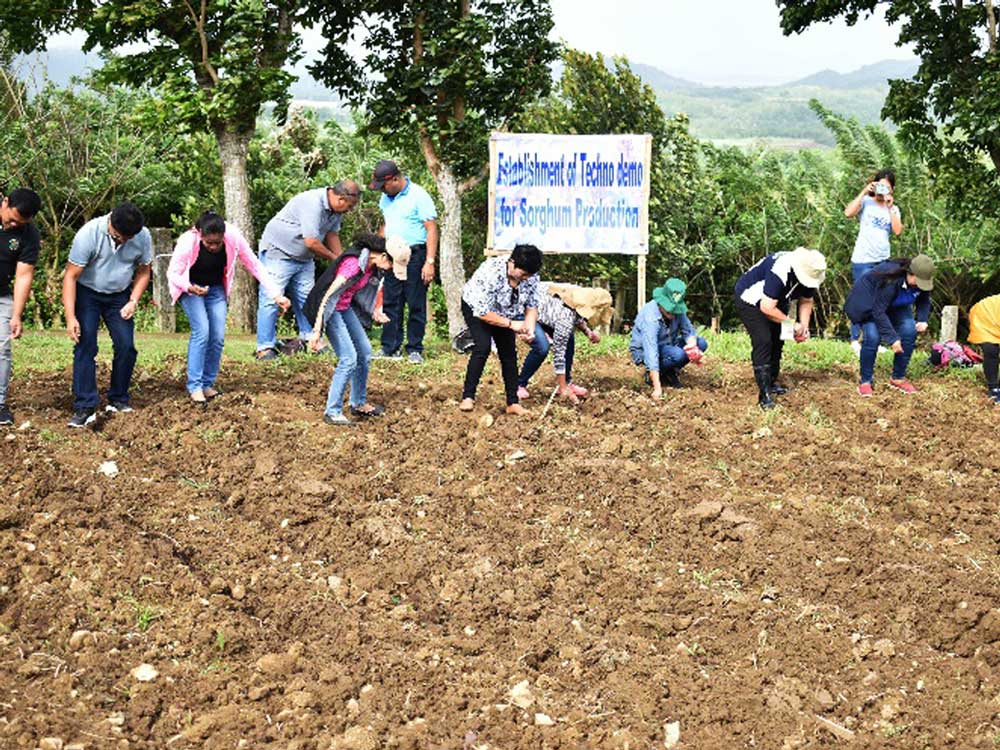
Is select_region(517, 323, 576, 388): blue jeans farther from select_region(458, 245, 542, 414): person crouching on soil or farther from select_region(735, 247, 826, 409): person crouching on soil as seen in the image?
select_region(735, 247, 826, 409): person crouching on soil

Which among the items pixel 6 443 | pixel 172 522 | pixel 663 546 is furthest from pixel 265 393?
pixel 663 546

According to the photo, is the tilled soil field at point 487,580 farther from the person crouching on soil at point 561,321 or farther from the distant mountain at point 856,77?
the distant mountain at point 856,77

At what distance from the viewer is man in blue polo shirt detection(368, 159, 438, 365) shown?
11.3 metres

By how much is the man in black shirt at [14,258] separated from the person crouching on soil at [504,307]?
2.94 meters

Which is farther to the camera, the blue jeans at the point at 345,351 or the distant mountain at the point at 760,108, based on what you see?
the distant mountain at the point at 760,108

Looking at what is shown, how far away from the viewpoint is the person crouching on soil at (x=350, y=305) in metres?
8.66

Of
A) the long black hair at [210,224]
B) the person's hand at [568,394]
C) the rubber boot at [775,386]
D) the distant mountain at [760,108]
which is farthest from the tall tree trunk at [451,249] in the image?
the distant mountain at [760,108]

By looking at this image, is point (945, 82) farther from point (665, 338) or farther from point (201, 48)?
point (201, 48)

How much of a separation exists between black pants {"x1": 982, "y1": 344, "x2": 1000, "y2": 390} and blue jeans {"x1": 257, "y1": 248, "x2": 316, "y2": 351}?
588cm

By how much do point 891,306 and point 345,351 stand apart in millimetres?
4958

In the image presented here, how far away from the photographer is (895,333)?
35.5 ft

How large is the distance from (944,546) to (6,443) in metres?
→ 5.77

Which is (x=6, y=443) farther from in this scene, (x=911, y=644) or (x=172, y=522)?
(x=911, y=644)

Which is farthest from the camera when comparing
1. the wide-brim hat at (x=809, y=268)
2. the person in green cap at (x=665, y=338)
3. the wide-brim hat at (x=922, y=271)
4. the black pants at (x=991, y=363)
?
the black pants at (x=991, y=363)
